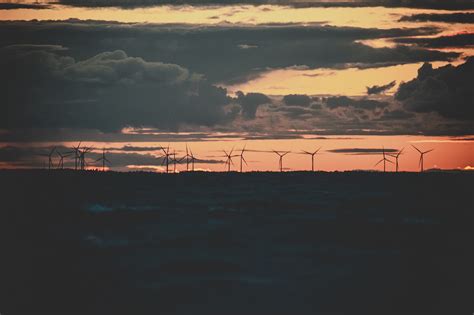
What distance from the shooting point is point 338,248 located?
112438mm

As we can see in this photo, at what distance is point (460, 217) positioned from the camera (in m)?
167

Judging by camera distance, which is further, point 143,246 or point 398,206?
point 398,206

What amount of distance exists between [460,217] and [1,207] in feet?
288

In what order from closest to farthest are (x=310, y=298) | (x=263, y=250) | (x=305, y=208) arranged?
(x=310, y=298) < (x=263, y=250) < (x=305, y=208)

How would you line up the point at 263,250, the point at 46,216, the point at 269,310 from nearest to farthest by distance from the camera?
the point at 269,310 → the point at 263,250 → the point at 46,216

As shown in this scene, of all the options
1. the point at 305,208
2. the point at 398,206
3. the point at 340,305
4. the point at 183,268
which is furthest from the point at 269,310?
the point at 398,206

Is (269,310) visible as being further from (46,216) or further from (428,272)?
(46,216)

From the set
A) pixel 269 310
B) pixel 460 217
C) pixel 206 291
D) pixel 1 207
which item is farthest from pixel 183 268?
pixel 1 207

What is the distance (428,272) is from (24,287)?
39.1 meters

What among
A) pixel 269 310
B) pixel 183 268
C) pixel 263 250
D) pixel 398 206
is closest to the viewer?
pixel 269 310

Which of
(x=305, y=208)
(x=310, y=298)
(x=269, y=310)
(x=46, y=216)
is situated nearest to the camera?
(x=269, y=310)

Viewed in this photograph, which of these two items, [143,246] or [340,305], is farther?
[143,246]

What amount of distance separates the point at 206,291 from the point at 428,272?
83.1 ft

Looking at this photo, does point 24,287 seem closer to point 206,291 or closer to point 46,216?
point 206,291
